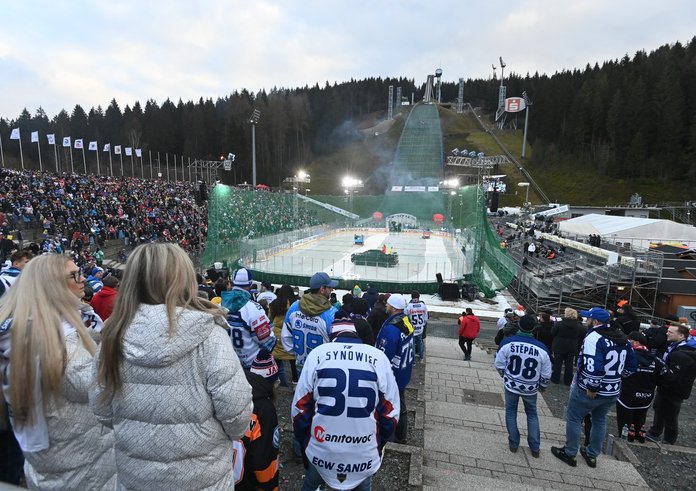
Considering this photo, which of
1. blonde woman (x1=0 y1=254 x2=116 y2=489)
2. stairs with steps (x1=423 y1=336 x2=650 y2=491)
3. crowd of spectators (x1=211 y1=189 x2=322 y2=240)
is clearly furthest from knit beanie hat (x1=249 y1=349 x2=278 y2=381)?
crowd of spectators (x1=211 y1=189 x2=322 y2=240)

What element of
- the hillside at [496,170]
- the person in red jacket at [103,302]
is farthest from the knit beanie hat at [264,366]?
the hillside at [496,170]

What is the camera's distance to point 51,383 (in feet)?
5.85

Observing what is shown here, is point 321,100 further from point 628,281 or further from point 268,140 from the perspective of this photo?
point 628,281

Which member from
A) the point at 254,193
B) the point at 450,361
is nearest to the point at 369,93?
the point at 254,193

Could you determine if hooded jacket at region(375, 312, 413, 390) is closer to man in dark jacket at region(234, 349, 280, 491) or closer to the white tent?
man in dark jacket at region(234, 349, 280, 491)

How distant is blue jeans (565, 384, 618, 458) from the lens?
4168mm

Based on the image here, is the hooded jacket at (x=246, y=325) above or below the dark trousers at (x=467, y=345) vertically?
above

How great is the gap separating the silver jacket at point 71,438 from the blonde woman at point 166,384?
23cm

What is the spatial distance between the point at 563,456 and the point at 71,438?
4.66m

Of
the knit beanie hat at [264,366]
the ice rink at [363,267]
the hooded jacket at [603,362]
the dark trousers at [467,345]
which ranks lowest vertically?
the ice rink at [363,267]

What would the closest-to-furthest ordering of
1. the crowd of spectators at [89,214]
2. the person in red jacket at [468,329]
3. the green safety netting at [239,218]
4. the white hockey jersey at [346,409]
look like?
the white hockey jersey at [346,409]
the person in red jacket at [468,329]
the green safety netting at [239,218]
the crowd of spectators at [89,214]

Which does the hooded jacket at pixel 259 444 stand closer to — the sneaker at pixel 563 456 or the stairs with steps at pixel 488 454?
the stairs with steps at pixel 488 454

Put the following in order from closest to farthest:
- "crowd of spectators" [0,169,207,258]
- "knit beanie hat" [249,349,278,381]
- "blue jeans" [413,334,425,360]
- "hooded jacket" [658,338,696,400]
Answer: "knit beanie hat" [249,349,278,381], "hooded jacket" [658,338,696,400], "blue jeans" [413,334,425,360], "crowd of spectators" [0,169,207,258]

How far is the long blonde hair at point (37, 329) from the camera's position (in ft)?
5.73
